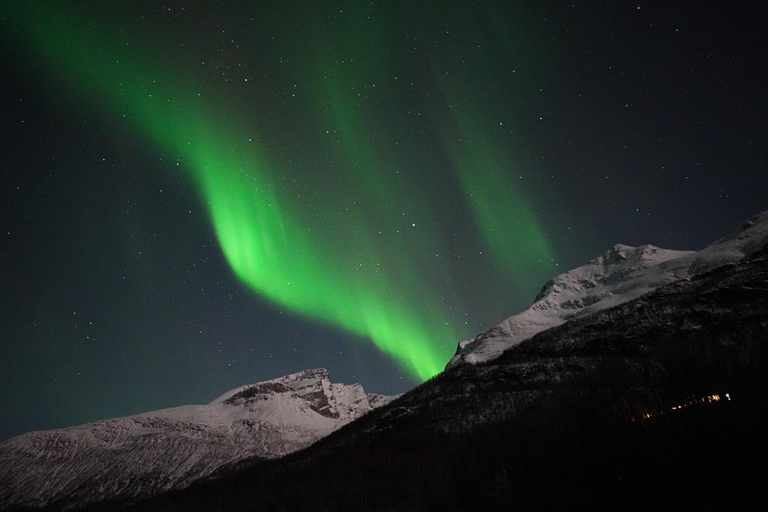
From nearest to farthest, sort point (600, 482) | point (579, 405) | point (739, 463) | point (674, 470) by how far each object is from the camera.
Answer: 1. point (739, 463)
2. point (674, 470)
3. point (600, 482)
4. point (579, 405)

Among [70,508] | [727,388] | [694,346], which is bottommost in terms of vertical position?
[727,388]

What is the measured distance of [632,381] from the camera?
110ft

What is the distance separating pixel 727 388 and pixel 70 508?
276656mm

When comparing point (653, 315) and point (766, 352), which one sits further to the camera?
point (653, 315)

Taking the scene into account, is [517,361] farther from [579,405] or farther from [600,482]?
[600,482]

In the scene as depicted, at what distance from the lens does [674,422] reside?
2323 centimetres

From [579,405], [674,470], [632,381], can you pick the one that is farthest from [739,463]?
A: [579,405]

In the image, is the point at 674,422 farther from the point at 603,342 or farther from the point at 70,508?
the point at 70,508

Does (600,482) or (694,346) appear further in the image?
(694,346)

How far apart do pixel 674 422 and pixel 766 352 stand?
26.1 ft

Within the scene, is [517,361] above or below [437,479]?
above

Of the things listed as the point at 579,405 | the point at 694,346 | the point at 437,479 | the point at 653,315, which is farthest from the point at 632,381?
the point at 653,315

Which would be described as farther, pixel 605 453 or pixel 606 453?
pixel 605 453

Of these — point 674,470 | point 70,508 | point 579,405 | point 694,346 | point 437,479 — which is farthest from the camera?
point 70,508
